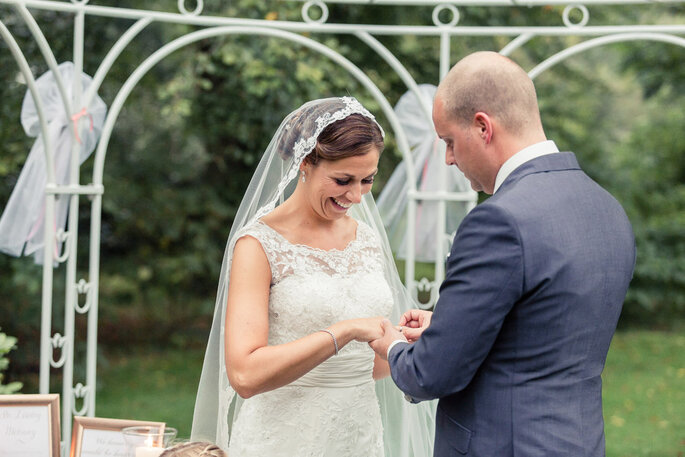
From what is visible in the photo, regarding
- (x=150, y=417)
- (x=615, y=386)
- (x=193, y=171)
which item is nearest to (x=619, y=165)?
(x=615, y=386)

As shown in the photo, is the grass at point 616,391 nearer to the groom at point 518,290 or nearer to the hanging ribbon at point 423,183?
the hanging ribbon at point 423,183

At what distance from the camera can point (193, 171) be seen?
927 cm

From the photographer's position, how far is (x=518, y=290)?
1.97m

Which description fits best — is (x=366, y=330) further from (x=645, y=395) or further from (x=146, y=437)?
(x=645, y=395)

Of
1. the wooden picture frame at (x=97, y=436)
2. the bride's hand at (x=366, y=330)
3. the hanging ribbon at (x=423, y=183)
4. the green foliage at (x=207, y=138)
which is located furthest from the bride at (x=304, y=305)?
A: the green foliage at (x=207, y=138)

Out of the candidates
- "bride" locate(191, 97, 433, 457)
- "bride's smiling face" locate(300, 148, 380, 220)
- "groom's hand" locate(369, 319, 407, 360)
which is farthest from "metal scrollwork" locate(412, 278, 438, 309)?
"groom's hand" locate(369, 319, 407, 360)

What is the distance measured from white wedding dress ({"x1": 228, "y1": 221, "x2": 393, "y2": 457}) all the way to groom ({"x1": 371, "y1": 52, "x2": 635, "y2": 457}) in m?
0.65

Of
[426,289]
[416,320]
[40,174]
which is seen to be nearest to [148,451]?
[416,320]

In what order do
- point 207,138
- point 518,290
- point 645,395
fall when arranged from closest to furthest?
Result: point 518,290
point 207,138
point 645,395

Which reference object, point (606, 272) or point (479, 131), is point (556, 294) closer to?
point (606, 272)

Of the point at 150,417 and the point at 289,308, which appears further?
the point at 150,417

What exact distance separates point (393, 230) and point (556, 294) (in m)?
3.12

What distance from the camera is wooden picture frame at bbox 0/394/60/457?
8.63 ft

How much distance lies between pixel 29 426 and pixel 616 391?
773cm
